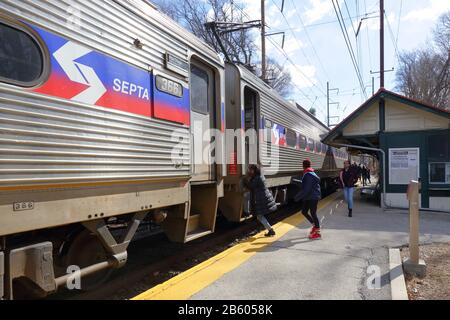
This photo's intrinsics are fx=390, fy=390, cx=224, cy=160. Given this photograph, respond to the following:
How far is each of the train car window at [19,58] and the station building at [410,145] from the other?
10360 mm

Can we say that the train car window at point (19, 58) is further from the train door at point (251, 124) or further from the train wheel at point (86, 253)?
the train door at point (251, 124)

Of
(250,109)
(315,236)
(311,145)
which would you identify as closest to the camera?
(315,236)

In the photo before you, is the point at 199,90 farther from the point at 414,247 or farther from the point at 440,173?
the point at 440,173

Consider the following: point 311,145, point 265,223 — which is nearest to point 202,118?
point 265,223

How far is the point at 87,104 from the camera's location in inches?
143

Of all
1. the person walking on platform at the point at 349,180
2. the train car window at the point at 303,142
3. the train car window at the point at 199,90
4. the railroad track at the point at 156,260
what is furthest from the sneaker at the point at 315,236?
the train car window at the point at 303,142

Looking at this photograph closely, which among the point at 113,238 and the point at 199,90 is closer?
the point at 113,238

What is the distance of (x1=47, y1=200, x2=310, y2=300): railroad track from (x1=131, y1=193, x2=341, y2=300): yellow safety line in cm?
81

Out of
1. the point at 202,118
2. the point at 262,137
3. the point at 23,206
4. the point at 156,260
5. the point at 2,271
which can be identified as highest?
the point at 202,118

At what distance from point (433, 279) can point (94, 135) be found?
4.55 metres

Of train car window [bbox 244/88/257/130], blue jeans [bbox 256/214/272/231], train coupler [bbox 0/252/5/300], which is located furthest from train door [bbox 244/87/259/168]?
train coupler [bbox 0/252/5/300]

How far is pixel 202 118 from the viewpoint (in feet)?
20.5

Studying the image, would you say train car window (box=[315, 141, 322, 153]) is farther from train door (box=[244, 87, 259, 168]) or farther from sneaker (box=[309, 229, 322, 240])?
sneaker (box=[309, 229, 322, 240])

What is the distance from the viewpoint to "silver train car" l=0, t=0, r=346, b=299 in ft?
9.98
